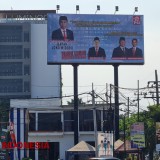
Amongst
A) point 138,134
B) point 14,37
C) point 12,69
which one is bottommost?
point 138,134

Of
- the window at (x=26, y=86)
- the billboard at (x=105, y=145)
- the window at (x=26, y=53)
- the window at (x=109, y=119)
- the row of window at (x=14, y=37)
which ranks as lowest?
the billboard at (x=105, y=145)

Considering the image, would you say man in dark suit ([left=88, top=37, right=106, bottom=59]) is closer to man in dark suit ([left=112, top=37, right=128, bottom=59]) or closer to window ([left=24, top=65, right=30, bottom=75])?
man in dark suit ([left=112, top=37, right=128, bottom=59])

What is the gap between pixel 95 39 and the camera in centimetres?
6203

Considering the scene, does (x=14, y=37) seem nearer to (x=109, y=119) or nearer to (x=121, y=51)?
(x=121, y=51)

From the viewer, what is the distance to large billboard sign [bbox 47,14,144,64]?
6150cm

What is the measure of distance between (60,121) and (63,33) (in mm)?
12678

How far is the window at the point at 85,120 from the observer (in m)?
69.5

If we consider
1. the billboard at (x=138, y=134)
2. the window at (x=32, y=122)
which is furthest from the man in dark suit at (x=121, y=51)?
the billboard at (x=138, y=134)

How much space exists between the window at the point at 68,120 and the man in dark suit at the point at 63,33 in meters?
11.2

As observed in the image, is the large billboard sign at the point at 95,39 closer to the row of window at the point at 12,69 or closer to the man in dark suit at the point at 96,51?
the man in dark suit at the point at 96,51

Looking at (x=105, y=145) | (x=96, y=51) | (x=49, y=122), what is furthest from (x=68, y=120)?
(x=105, y=145)

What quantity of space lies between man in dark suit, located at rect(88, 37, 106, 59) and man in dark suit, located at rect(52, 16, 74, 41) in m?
2.27

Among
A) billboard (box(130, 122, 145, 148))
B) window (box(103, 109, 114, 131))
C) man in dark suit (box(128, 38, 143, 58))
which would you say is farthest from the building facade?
billboard (box(130, 122, 145, 148))

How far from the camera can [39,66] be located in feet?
403
